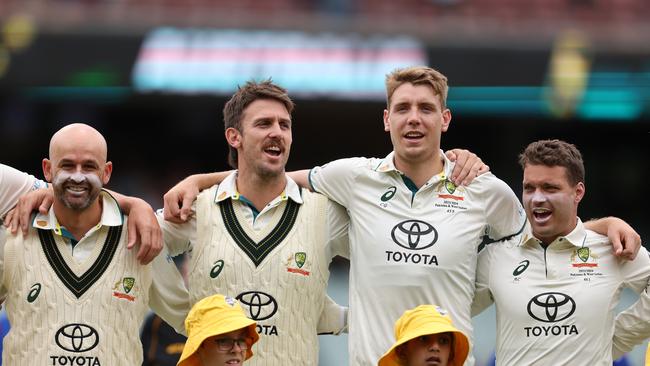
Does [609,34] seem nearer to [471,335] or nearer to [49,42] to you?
[49,42]

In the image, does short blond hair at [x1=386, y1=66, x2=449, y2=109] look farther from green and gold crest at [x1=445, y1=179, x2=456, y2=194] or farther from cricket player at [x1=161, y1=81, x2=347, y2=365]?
cricket player at [x1=161, y1=81, x2=347, y2=365]

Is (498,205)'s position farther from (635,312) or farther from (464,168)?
(635,312)

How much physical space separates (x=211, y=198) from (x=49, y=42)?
25.3 feet

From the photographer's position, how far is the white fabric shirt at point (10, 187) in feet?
19.2

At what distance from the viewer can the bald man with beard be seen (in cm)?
555

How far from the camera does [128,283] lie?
18.7 ft

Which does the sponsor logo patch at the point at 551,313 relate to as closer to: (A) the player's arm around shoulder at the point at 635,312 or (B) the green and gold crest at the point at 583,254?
(B) the green and gold crest at the point at 583,254

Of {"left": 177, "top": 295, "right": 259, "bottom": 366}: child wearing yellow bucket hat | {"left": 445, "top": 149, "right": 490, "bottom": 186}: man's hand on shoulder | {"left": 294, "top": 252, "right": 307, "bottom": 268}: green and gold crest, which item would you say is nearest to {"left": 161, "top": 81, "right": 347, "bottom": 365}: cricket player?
{"left": 294, "top": 252, "right": 307, "bottom": 268}: green and gold crest

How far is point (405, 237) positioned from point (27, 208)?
1630 mm

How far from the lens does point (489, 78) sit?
13.5 m

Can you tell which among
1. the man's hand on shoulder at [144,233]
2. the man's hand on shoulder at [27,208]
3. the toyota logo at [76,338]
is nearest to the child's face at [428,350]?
the man's hand on shoulder at [144,233]

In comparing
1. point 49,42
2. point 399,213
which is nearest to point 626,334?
point 399,213

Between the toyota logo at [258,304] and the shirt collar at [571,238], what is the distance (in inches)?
45.2

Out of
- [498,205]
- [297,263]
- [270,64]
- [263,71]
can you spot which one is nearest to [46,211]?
[297,263]
